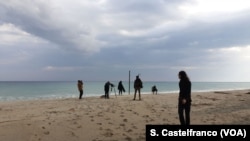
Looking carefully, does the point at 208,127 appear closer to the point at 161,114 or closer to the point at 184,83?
the point at 184,83

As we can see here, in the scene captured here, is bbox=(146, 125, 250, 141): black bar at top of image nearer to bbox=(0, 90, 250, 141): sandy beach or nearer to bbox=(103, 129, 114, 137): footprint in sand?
bbox=(0, 90, 250, 141): sandy beach

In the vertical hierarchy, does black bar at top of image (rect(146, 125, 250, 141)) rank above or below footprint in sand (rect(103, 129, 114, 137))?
above

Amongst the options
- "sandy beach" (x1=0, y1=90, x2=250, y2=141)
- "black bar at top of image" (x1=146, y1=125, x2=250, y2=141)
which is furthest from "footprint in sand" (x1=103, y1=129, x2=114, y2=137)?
"black bar at top of image" (x1=146, y1=125, x2=250, y2=141)

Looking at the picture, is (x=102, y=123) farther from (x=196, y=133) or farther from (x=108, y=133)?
(x=196, y=133)

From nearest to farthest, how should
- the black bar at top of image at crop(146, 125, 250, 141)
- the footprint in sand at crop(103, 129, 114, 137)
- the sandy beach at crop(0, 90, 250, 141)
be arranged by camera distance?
1. the black bar at top of image at crop(146, 125, 250, 141)
2. the sandy beach at crop(0, 90, 250, 141)
3. the footprint in sand at crop(103, 129, 114, 137)

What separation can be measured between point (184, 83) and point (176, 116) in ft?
16.5

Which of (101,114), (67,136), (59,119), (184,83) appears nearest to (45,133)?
(67,136)

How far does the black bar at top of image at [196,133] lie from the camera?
22.9ft

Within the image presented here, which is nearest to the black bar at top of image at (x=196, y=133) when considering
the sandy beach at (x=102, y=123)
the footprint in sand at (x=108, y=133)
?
the sandy beach at (x=102, y=123)

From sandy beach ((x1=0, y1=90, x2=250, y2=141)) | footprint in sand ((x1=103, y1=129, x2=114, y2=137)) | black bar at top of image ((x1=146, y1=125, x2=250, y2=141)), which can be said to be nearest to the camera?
black bar at top of image ((x1=146, y1=125, x2=250, y2=141))

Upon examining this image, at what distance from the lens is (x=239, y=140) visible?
23.4 feet

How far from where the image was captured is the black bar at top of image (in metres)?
6.97

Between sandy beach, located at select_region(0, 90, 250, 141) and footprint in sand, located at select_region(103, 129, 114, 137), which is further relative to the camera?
footprint in sand, located at select_region(103, 129, 114, 137)

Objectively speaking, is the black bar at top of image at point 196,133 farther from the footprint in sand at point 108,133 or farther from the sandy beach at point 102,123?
the footprint in sand at point 108,133
